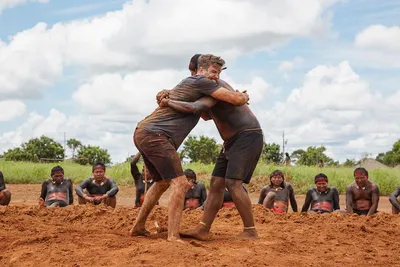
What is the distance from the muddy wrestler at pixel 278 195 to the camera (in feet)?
34.0

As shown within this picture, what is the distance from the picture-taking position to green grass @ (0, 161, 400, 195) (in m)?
20.1

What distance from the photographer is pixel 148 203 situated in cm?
636

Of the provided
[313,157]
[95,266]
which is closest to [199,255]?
[95,266]

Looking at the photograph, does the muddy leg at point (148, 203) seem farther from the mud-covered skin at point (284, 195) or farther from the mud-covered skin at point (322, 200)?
the mud-covered skin at point (322, 200)

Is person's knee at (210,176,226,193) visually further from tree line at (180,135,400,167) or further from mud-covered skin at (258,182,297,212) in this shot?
tree line at (180,135,400,167)

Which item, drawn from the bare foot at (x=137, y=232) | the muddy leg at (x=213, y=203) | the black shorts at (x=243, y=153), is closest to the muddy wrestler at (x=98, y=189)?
the bare foot at (x=137, y=232)

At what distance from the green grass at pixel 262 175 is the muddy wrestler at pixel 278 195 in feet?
30.7

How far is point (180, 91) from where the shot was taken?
6.15m

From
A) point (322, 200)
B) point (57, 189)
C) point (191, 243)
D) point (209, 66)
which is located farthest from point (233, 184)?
point (57, 189)

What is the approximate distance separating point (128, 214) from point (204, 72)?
2875mm

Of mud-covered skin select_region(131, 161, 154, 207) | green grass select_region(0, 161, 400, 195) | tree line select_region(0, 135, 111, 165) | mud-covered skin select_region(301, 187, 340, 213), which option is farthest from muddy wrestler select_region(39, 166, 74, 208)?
tree line select_region(0, 135, 111, 165)

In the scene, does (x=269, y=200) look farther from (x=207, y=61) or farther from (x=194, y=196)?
(x=207, y=61)

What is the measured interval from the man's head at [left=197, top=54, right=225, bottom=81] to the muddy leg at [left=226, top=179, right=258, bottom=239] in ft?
3.44

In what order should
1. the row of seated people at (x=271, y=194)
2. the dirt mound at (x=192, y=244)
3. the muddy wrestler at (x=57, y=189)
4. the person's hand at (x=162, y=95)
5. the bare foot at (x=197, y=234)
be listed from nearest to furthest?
the dirt mound at (x=192, y=244)
the person's hand at (x=162, y=95)
the bare foot at (x=197, y=234)
the row of seated people at (x=271, y=194)
the muddy wrestler at (x=57, y=189)
